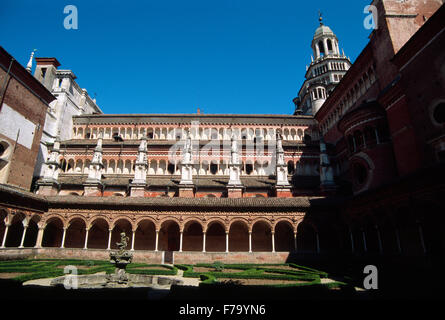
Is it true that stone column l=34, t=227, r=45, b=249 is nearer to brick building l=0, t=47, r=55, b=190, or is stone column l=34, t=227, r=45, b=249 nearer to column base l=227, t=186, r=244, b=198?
brick building l=0, t=47, r=55, b=190

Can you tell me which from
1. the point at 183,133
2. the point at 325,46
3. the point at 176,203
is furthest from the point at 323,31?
the point at 176,203

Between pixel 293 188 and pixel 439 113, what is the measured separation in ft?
49.8

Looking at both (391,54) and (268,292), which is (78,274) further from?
(391,54)

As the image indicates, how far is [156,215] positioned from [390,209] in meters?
A: 18.5

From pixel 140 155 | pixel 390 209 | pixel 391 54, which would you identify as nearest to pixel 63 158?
pixel 140 155

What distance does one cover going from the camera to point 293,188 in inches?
1137

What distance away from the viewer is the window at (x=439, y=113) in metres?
16.5

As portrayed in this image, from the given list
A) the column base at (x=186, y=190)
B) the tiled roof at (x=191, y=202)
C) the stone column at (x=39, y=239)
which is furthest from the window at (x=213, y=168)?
the stone column at (x=39, y=239)

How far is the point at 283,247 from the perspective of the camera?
2544cm

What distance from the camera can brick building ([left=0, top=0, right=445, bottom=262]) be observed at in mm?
17016

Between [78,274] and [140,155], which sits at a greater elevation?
[140,155]

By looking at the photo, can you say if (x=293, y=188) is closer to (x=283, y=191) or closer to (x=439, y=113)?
(x=283, y=191)

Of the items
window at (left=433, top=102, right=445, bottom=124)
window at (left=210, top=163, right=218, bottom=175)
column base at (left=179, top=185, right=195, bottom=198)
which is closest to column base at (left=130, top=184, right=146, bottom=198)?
column base at (left=179, top=185, right=195, bottom=198)

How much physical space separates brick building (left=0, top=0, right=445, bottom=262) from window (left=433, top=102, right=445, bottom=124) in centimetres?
6
